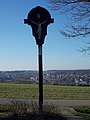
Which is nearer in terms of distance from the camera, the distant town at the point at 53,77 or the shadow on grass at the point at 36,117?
the shadow on grass at the point at 36,117

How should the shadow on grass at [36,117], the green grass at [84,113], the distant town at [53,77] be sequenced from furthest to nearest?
the distant town at [53,77] → the green grass at [84,113] → the shadow on grass at [36,117]

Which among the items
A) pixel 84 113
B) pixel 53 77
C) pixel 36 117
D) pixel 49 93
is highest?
pixel 53 77

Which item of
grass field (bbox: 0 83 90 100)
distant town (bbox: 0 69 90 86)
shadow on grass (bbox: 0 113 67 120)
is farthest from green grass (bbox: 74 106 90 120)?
distant town (bbox: 0 69 90 86)

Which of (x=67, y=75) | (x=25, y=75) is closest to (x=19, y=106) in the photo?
(x=67, y=75)

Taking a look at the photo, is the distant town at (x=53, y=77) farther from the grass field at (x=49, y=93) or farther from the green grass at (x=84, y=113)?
the green grass at (x=84, y=113)

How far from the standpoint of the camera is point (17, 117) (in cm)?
962

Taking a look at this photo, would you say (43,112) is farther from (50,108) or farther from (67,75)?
(67,75)

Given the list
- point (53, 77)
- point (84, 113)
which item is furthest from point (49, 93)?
point (53, 77)

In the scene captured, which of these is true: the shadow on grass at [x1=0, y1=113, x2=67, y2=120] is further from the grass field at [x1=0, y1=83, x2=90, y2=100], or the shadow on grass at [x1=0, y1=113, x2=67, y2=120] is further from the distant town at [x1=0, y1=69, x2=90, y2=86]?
the distant town at [x1=0, y1=69, x2=90, y2=86]

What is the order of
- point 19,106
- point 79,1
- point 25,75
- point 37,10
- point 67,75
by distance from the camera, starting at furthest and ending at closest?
1. point 25,75
2. point 67,75
3. point 79,1
4. point 37,10
5. point 19,106

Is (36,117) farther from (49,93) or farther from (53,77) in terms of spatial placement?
(53,77)

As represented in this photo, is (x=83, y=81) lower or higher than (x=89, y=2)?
lower

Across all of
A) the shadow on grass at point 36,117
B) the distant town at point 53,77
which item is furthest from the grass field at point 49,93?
the shadow on grass at point 36,117

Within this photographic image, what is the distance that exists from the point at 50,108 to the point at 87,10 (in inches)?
236
